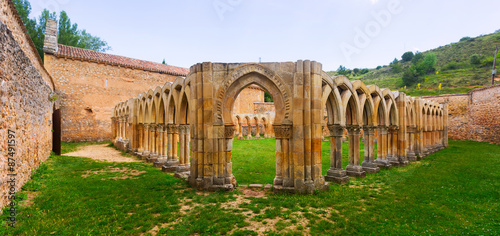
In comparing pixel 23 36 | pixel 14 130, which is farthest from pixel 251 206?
pixel 23 36

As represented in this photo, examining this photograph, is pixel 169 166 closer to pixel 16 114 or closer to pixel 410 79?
pixel 16 114

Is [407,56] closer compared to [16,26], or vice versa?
[16,26]

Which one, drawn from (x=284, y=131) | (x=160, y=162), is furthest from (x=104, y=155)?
(x=284, y=131)

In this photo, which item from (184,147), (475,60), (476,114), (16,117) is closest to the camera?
(16,117)

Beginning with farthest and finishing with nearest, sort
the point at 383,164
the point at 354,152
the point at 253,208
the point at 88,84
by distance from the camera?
the point at 88,84
the point at 383,164
the point at 354,152
the point at 253,208

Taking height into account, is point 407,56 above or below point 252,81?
above

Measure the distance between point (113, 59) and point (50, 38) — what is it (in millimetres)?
5827

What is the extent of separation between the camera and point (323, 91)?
7.66 meters

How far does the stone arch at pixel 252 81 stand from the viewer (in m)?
6.98

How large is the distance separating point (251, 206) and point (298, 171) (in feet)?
6.02

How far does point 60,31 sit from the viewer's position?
30.9 m

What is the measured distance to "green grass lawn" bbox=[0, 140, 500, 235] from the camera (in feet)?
15.1

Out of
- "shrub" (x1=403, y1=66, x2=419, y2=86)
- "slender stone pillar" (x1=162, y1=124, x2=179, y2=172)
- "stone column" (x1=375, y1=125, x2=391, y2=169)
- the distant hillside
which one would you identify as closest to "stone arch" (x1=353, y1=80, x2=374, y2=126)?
"stone column" (x1=375, y1=125, x2=391, y2=169)

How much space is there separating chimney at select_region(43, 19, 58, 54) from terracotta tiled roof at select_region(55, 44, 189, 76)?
1.81 feet
